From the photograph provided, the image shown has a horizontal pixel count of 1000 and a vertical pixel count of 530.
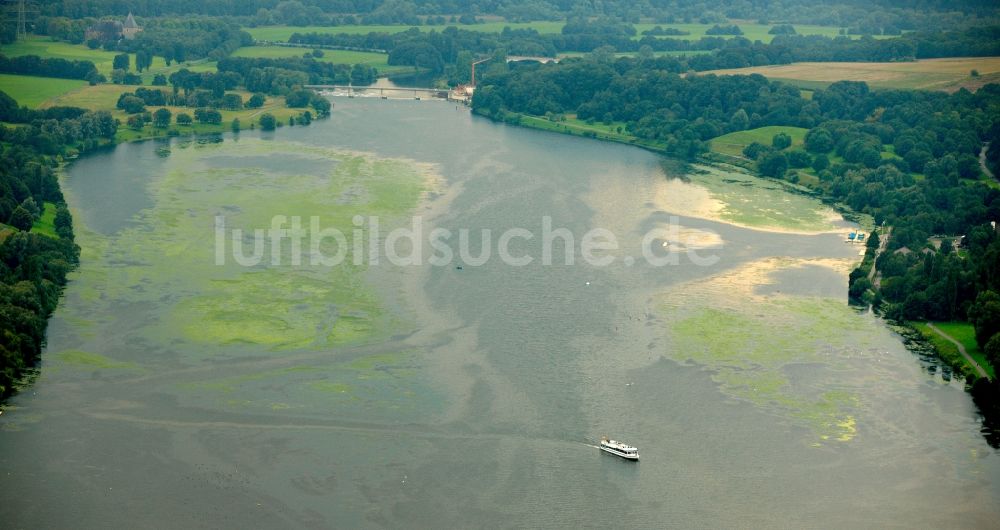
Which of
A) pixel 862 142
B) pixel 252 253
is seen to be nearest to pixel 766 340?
pixel 252 253

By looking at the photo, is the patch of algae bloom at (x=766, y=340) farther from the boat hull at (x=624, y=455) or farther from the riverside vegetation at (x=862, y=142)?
the boat hull at (x=624, y=455)

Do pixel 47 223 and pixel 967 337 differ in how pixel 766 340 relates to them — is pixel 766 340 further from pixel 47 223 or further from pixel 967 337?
pixel 47 223

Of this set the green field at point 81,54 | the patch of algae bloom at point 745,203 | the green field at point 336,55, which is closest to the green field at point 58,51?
the green field at point 81,54

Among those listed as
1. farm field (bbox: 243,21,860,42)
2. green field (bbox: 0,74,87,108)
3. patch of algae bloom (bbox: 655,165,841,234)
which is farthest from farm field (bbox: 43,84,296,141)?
patch of algae bloom (bbox: 655,165,841,234)

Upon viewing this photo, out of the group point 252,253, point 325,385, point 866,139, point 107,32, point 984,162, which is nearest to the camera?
point 325,385

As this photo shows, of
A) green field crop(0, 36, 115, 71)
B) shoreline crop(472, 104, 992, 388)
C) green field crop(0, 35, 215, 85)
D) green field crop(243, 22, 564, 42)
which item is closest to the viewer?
shoreline crop(472, 104, 992, 388)

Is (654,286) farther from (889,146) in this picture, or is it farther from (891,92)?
(891,92)

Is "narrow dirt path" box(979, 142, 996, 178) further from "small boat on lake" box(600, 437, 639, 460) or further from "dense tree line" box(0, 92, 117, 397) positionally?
"dense tree line" box(0, 92, 117, 397)
